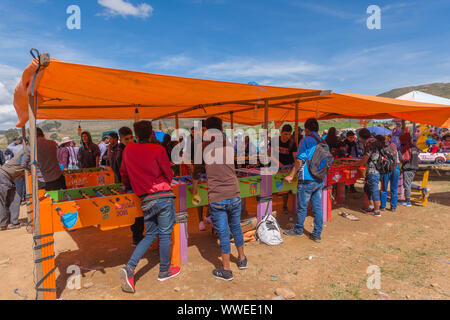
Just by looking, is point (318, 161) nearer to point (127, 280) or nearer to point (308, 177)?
point (308, 177)

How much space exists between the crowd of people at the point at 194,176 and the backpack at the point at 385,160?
0.06 ft

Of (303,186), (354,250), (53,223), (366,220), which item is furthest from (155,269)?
(366,220)

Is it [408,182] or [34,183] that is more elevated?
[34,183]

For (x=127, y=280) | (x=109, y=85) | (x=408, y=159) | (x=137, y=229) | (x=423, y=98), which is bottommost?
(x=127, y=280)

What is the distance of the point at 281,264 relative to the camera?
3447mm

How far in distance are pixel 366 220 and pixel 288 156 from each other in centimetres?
196

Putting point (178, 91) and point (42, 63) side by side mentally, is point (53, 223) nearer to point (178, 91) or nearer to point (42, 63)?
point (42, 63)

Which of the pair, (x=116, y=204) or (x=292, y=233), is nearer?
(x=116, y=204)

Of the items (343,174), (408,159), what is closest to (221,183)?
(343,174)

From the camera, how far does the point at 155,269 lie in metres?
3.37

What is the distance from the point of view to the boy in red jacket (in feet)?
9.15

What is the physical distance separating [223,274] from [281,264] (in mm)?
854

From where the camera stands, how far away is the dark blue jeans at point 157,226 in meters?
2.85

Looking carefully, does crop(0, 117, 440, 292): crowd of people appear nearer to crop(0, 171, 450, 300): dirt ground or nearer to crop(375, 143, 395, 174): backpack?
crop(375, 143, 395, 174): backpack
